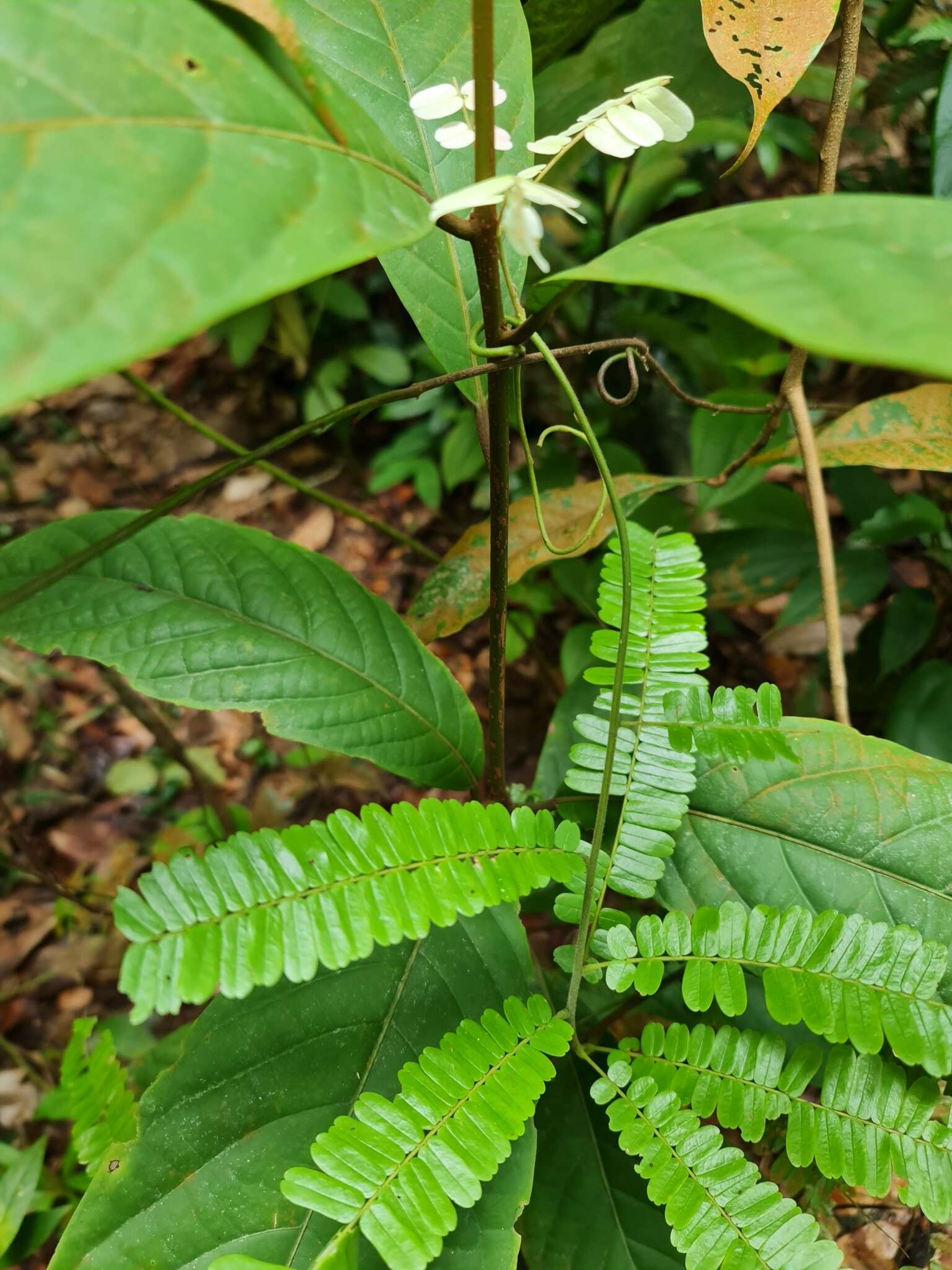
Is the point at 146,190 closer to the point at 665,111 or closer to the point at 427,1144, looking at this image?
the point at 665,111

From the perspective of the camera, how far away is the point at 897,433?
1.05 metres

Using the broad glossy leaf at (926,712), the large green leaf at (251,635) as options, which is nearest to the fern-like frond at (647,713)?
the large green leaf at (251,635)

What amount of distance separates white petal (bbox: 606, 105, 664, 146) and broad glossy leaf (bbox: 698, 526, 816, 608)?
2.86ft

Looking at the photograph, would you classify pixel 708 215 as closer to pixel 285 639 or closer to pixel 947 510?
pixel 285 639

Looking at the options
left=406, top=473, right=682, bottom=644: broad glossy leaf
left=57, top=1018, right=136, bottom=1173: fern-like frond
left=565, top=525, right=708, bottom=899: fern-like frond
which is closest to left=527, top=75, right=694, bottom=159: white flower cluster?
left=565, top=525, right=708, bottom=899: fern-like frond

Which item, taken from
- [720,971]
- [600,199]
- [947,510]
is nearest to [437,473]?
[600,199]

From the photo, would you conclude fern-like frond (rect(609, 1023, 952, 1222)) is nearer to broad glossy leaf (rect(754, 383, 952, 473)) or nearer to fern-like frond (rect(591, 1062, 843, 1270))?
fern-like frond (rect(591, 1062, 843, 1270))

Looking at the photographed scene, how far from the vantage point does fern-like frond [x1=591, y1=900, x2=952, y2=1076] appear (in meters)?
0.60

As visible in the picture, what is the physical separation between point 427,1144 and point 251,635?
537mm

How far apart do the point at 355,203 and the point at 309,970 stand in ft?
1.56

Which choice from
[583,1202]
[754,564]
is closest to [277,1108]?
[583,1202]

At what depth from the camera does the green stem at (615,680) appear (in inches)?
22.6

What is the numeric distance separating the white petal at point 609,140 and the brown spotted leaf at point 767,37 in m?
0.29

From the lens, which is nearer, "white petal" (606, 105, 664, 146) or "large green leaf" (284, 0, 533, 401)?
"white petal" (606, 105, 664, 146)
